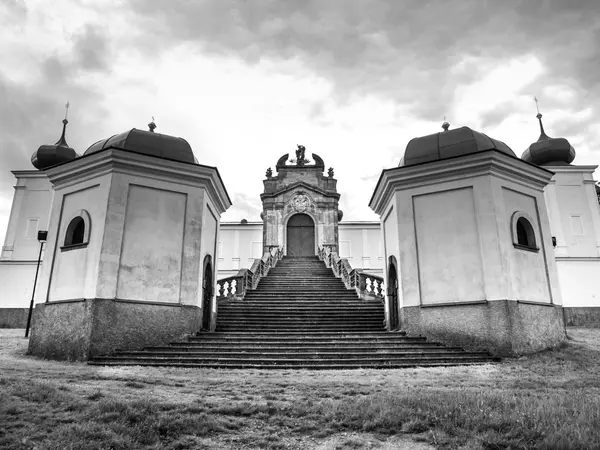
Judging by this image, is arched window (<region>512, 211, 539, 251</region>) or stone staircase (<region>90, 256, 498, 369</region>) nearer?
stone staircase (<region>90, 256, 498, 369</region>)

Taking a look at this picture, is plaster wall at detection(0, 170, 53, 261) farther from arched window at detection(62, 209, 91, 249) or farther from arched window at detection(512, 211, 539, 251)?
arched window at detection(512, 211, 539, 251)

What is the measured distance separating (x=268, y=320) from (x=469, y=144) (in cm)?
833

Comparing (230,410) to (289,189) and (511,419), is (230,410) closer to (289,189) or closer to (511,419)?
(511,419)

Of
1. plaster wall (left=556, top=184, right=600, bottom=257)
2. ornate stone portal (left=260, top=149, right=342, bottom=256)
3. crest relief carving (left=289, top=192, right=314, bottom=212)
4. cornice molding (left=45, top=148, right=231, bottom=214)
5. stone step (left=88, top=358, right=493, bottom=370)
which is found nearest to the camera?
stone step (left=88, top=358, right=493, bottom=370)

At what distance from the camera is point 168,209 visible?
13.8m

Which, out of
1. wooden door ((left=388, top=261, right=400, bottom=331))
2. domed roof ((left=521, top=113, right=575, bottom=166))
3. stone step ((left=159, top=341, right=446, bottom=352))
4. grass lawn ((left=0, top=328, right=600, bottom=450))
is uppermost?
domed roof ((left=521, top=113, right=575, bottom=166))

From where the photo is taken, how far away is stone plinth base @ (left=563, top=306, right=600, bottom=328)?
24.8 meters

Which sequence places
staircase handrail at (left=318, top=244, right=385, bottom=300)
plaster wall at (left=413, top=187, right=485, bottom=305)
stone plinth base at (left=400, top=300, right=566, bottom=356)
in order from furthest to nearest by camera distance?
staircase handrail at (left=318, top=244, right=385, bottom=300)
plaster wall at (left=413, top=187, right=485, bottom=305)
stone plinth base at (left=400, top=300, right=566, bottom=356)

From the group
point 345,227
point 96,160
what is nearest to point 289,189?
point 345,227

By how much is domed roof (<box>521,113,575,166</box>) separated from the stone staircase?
16.0m

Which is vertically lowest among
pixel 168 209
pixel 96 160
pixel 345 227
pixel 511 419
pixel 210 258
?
pixel 511 419

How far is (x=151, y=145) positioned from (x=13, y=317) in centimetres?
1819

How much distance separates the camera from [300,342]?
12.7m

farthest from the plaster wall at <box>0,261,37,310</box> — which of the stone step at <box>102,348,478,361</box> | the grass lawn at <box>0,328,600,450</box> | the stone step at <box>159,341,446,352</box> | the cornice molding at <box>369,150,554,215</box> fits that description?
the cornice molding at <box>369,150,554,215</box>
